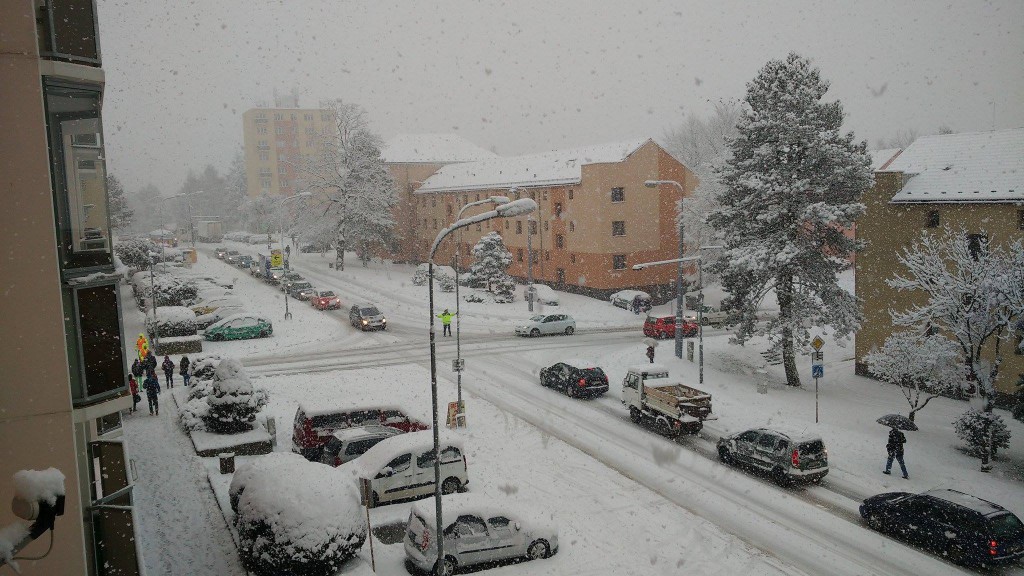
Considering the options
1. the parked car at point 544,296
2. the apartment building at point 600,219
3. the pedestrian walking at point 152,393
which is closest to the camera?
the pedestrian walking at point 152,393

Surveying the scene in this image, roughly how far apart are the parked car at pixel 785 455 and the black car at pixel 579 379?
7.41 meters

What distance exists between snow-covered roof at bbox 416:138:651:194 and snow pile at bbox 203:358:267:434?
110 feet

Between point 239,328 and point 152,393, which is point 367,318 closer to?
point 239,328

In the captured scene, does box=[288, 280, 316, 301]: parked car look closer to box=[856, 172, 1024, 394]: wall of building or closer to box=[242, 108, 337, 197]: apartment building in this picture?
box=[856, 172, 1024, 394]: wall of building

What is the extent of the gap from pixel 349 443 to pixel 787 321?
17730 mm

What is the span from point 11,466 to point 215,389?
13.3m

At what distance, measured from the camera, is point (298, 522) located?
10.6 metres

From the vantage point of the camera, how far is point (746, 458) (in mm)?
17656

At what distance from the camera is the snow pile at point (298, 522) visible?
10.6 metres

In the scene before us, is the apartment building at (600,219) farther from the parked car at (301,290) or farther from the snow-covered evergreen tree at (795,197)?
the snow-covered evergreen tree at (795,197)

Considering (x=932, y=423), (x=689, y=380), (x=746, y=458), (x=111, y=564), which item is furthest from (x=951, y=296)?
(x=111, y=564)

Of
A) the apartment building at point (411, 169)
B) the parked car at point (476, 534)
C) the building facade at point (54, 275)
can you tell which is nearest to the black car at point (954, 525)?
the parked car at point (476, 534)

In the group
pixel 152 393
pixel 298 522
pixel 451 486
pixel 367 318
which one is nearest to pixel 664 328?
pixel 367 318

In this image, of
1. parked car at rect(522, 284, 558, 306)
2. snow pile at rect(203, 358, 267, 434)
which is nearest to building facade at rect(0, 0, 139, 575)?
snow pile at rect(203, 358, 267, 434)
